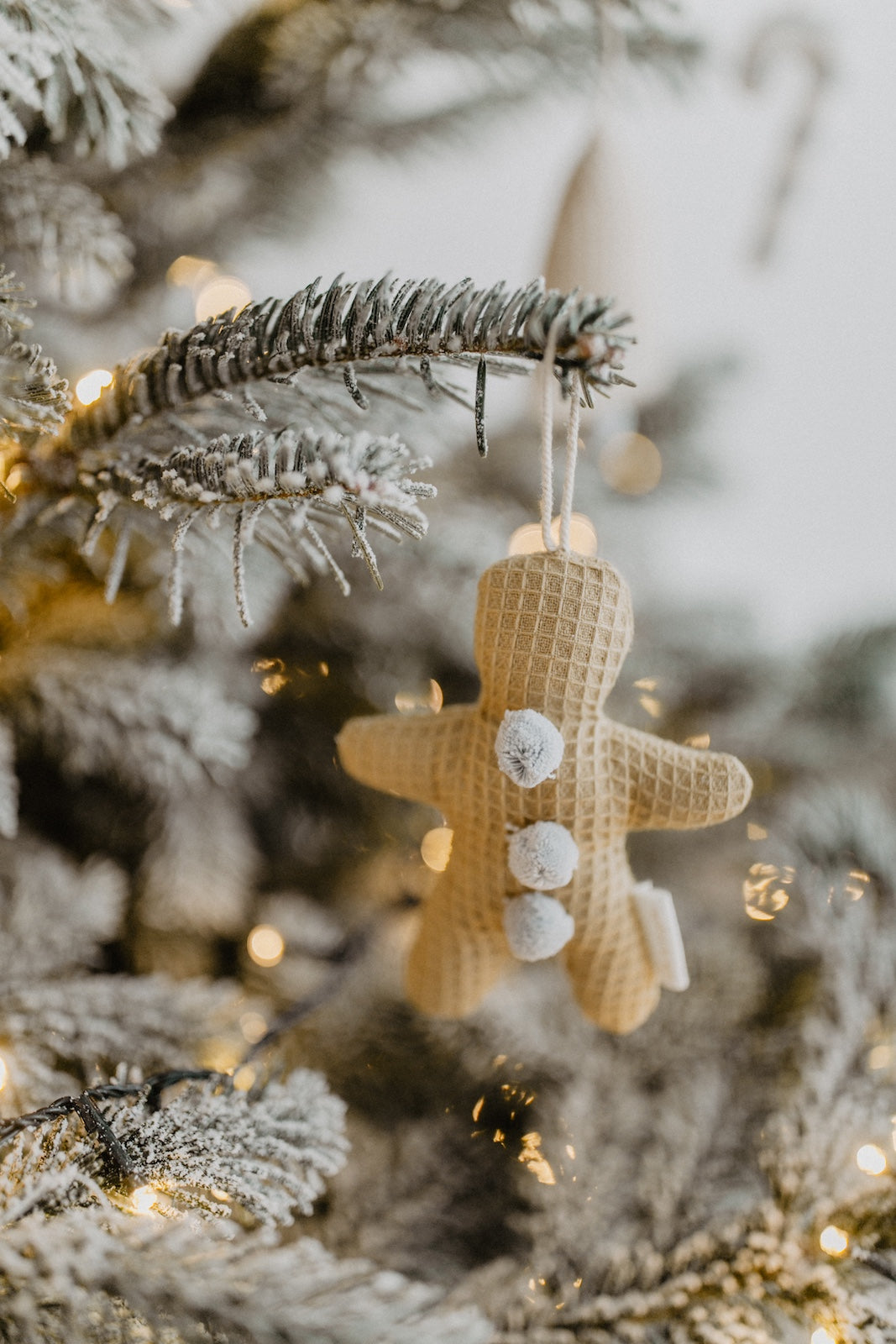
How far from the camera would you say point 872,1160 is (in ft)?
1.26

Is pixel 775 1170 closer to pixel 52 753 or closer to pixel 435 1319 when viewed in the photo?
pixel 435 1319

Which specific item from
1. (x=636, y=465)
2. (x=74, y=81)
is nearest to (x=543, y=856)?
(x=74, y=81)

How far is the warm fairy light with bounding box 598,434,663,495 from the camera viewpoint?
722mm

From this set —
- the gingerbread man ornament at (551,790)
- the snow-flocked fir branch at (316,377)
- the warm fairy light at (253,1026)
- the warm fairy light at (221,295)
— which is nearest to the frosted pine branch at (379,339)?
the snow-flocked fir branch at (316,377)

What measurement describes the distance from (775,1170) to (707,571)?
746 millimetres

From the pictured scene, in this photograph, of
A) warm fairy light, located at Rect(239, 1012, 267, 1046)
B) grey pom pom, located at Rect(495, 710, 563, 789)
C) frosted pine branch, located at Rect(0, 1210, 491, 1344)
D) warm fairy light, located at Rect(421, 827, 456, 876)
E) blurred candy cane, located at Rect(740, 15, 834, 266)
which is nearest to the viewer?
frosted pine branch, located at Rect(0, 1210, 491, 1344)

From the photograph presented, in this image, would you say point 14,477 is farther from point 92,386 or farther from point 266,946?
point 266,946

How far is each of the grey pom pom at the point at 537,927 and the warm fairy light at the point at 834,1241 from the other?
0.18m

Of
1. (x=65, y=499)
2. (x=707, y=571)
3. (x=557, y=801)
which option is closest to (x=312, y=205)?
(x=65, y=499)

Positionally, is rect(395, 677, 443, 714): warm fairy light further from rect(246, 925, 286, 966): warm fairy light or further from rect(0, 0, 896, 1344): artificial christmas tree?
rect(246, 925, 286, 966): warm fairy light

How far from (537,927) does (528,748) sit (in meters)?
0.09

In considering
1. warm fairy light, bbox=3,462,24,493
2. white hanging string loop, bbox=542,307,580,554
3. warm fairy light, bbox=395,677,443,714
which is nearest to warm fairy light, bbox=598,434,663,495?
warm fairy light, bbox=395,677,443,714

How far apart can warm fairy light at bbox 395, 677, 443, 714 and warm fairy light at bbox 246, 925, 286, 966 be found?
0.18 m

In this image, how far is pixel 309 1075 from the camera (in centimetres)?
35
